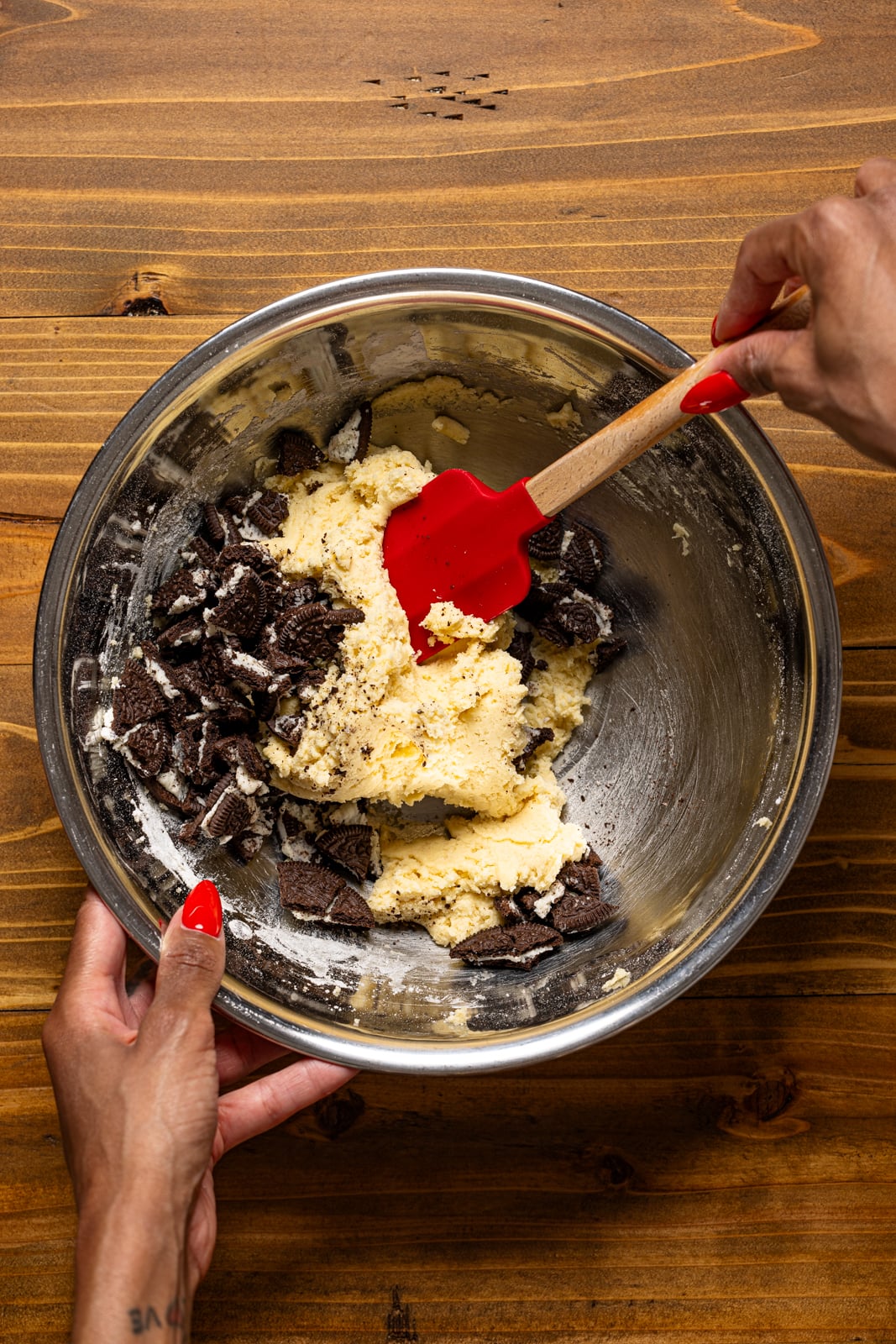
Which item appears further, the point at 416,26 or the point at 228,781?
the point at 416,26

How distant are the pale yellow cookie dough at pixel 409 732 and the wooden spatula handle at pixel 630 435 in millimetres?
391

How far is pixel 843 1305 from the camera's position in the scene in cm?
238

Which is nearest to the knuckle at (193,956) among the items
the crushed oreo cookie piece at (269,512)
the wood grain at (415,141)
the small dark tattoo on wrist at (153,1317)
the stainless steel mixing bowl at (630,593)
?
the stainless steel mixing bowl at (630,593)

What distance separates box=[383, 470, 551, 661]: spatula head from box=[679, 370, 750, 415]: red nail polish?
1.40ft

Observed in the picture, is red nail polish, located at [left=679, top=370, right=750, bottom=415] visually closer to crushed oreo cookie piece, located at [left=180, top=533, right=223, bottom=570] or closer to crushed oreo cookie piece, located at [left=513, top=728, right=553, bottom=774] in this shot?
crushed oreo cookie piece, located at [left=513, top=728, right=553, bottom=774]

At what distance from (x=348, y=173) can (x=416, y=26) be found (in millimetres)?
422

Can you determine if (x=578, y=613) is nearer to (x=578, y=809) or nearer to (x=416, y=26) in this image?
(x=578, y=809)

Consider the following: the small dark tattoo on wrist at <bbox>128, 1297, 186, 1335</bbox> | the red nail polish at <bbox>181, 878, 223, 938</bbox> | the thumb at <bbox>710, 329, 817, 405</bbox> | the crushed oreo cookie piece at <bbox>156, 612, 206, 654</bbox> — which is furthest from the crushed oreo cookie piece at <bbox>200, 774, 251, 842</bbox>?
the thumb at <bbox>710, 329, 817, 405</bbox>

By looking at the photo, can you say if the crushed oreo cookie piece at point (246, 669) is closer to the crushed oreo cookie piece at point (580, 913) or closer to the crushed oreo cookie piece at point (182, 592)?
the crushed oreo cookie piece at point (182, 592)

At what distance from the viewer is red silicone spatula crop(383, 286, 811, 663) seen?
1.97 meters

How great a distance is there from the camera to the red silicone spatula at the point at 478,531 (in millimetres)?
1971

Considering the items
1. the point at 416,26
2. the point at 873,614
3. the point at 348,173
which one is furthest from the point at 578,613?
the point at 416,26

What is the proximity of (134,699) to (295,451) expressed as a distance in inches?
27.8

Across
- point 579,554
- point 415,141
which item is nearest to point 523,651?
point 579,554
